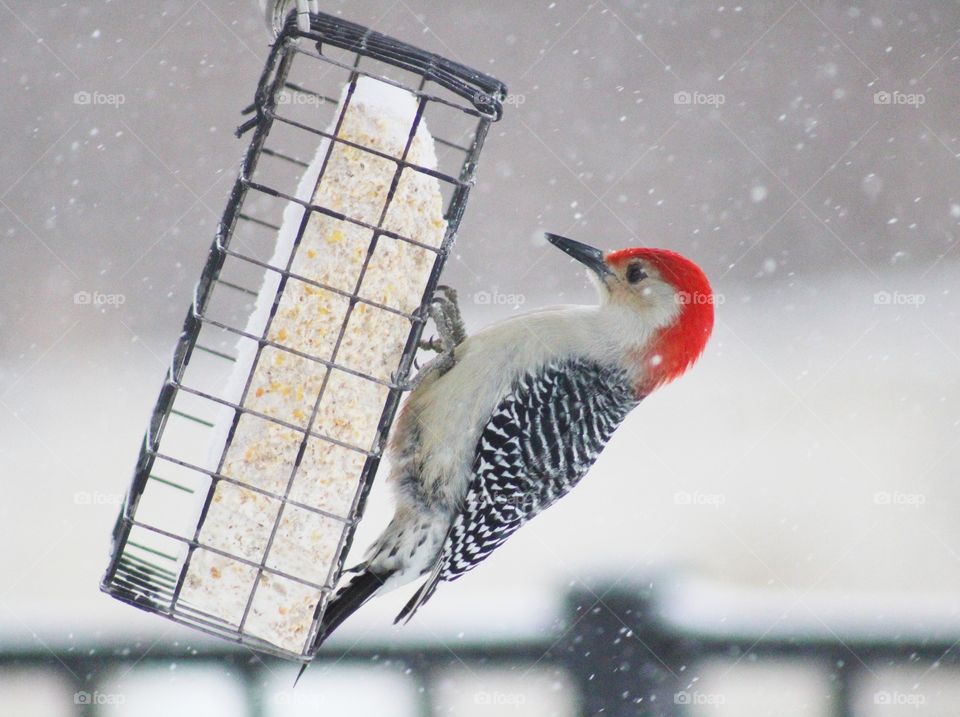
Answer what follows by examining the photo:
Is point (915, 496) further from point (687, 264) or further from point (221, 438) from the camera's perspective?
point (221, 438)

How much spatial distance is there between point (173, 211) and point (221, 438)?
186 inches

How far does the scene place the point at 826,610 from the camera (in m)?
3.76

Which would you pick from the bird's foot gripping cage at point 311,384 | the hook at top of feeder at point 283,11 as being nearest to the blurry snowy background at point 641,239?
the bird's foot gripping cage at point 311,384

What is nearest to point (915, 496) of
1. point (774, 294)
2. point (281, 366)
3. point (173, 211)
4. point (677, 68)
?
point (774, 294)

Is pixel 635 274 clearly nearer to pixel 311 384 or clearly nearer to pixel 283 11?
pixel 311 384

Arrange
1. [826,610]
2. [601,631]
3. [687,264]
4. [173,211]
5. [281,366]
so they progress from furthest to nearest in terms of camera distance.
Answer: [173,211] < [826,610] < [601,631] < [687,264] < [281,366]

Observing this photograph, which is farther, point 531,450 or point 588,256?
point 588,256

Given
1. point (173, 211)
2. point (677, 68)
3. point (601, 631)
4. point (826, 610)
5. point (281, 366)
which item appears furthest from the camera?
point (677, 68)

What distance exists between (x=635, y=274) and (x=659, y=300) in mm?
118

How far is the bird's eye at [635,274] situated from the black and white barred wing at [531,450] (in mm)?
284

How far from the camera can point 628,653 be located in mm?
3293

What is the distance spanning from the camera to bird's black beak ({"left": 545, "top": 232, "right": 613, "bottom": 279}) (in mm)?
2889

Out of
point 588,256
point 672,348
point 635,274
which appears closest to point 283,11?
point 588,256

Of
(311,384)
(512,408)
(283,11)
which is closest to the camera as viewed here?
(283,11)
